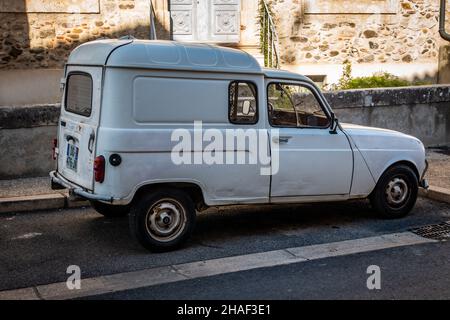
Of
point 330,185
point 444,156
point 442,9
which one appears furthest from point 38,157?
point 442,9

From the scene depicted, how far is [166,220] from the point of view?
648cm

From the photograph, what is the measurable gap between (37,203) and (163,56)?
2.98m

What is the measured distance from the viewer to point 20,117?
9.25m

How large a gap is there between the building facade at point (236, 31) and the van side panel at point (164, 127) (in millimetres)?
8790

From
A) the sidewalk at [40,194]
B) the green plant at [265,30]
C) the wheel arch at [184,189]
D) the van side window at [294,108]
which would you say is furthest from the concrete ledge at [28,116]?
the green plant at [265,30]

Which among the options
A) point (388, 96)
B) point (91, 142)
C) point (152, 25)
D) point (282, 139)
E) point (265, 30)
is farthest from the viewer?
point (265, 30)

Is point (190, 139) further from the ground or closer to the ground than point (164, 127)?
closer to the ground

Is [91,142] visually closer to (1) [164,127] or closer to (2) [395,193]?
(1) [164,127]

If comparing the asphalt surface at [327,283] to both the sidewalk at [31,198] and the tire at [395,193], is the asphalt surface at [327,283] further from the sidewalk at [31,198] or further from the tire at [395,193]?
the sidewalk at [31,198]

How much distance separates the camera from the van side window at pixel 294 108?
23.4 feet

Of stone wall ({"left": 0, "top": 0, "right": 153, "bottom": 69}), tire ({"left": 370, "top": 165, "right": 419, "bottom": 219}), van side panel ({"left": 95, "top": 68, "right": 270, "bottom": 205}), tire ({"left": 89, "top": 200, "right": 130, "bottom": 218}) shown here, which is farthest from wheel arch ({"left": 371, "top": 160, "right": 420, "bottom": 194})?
stone wall ({"left": 0, "top": 0, "right": 153, "bottom": 69})

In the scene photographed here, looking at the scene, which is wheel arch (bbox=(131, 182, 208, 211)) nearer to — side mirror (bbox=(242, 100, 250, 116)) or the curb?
side mirror (bbox=(242, 100, 250, 116))

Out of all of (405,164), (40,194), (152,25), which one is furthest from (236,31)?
(405,164)

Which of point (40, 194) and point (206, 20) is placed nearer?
point (40, 194)
